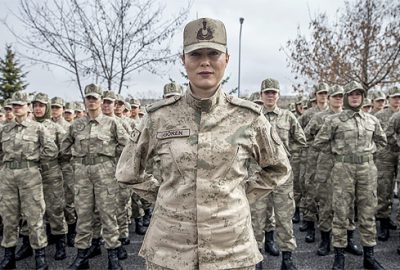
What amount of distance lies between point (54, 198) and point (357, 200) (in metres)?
4.60

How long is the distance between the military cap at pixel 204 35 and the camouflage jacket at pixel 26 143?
4.09 m

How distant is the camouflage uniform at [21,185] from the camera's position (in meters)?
5.23

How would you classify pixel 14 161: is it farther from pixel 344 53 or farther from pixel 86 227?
pixel 344 53

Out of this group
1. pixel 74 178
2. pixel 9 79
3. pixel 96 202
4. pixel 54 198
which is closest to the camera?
pixel 96 202

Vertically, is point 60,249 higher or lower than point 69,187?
lower

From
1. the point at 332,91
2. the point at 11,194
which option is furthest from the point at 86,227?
the point at 332,91

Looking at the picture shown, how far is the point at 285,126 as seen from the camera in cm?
561

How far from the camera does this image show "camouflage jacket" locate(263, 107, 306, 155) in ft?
18.3

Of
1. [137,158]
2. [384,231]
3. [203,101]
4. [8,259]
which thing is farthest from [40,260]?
[384,231]

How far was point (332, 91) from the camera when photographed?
262 inches

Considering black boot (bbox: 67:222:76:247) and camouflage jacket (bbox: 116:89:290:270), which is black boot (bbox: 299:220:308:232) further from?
camouflage jacket (bbox: 116:89:290:270)

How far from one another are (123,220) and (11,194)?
5.44 ft

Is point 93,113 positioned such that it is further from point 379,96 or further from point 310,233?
point 379,96

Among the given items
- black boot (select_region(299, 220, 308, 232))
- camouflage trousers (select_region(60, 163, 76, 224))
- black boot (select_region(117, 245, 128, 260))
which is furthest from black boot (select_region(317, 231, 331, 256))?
camouflage trousers (select_region(60, 163, 76, 224))
